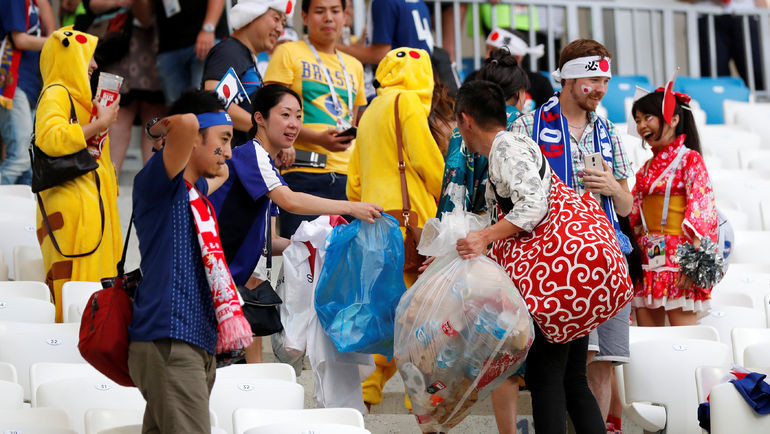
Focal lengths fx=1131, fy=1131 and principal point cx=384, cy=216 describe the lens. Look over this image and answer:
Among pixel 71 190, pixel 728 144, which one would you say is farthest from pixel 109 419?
pixel 728 144

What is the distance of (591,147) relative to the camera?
13.5 feet

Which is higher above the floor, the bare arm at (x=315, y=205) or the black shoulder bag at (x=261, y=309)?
the bare arm at (x=315, y=205)

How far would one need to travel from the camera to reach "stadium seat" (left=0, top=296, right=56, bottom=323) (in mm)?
4559

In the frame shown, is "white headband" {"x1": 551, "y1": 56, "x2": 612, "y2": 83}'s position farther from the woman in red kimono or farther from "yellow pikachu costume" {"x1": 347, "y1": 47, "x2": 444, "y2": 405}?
the woman in red kimono

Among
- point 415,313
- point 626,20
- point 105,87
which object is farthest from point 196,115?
point 626,20

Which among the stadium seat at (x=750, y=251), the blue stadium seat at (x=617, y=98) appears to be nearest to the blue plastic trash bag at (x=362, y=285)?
the stadium seat at (x=750, y=251)

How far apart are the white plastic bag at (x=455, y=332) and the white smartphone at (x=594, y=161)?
1.87ft

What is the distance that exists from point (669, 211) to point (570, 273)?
189cm

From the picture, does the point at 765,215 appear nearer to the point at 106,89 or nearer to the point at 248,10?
the point at 248,10

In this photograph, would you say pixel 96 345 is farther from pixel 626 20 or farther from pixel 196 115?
pixel 626 20

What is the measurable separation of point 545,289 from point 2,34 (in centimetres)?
443

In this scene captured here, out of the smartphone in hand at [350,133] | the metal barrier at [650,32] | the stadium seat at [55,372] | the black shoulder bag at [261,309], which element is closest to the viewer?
the stadium seat at [55,372]

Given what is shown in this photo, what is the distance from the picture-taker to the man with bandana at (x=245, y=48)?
518 centimetres

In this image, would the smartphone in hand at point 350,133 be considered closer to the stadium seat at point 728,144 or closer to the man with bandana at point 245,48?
the man with bandana at point 245,48
